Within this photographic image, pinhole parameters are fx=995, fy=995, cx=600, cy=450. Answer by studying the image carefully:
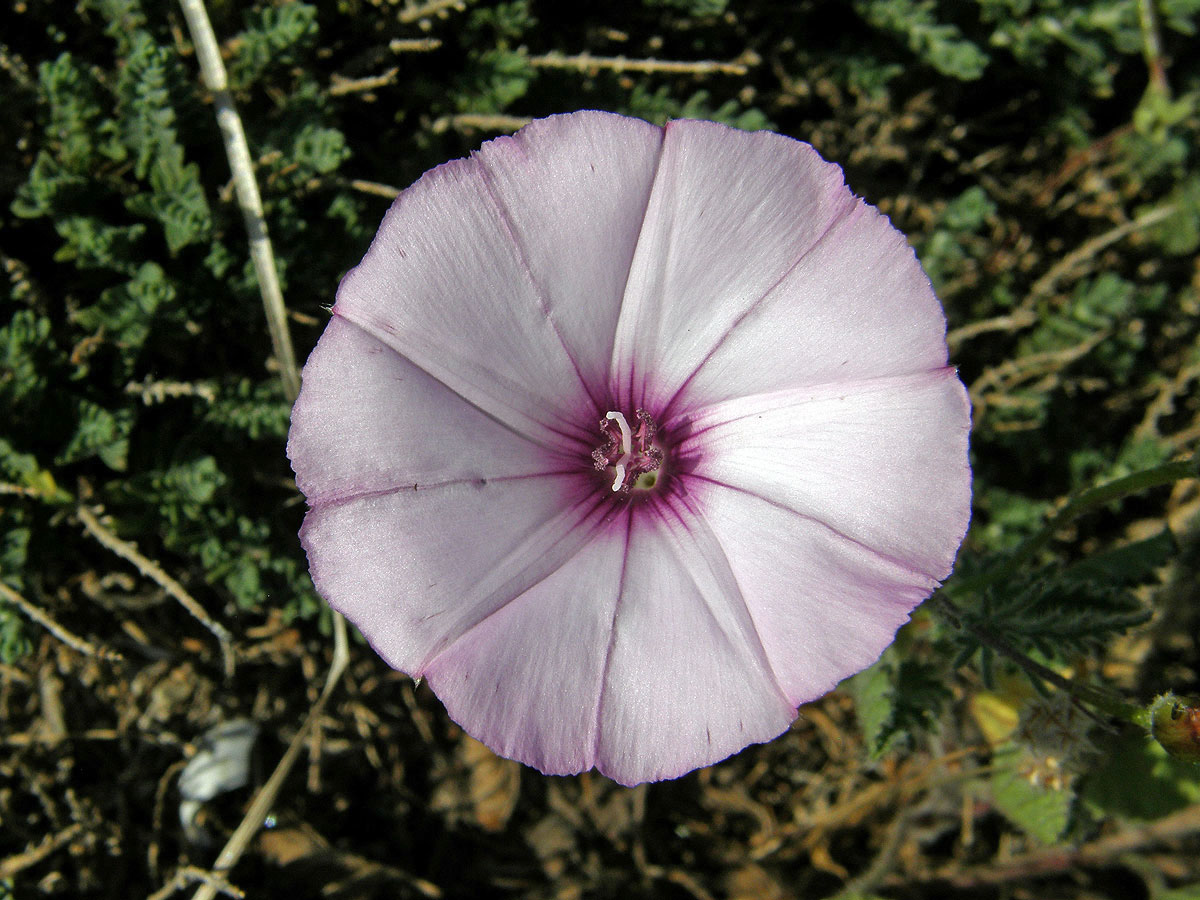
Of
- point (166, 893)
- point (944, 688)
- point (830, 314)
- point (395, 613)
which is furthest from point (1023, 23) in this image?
point (166, 893)

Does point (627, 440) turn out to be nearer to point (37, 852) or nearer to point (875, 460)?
point (875, 460)

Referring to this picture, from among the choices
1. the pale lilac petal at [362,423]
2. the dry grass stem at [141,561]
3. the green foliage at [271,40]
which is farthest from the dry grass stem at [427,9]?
the dry grass stem at [141,561]

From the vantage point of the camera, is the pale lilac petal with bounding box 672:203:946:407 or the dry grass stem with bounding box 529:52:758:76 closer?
the pale lilac petal with bounding box 672:203:946:407

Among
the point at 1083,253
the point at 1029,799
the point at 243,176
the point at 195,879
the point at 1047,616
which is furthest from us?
the point at 1083,253

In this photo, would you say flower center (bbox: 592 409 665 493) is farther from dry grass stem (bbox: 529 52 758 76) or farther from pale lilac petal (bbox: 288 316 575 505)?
dry grass stem (bbox: 529 52 758 76)

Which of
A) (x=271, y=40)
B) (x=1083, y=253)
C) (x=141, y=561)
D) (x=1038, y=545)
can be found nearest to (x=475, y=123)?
(x=271, y=40)

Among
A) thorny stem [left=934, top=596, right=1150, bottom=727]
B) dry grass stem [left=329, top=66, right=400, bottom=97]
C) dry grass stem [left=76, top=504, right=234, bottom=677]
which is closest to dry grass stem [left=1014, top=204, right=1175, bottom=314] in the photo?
thorny stem [left=934, top=596, right=1150, bottom=727]

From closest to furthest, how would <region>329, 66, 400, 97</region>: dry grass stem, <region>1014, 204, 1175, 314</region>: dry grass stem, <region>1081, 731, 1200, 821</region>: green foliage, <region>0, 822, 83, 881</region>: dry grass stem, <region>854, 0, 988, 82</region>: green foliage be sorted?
1. <region>329, 66, 400, 97</region>: dry grass stem
2. <region>0, 822, 83, 881</region>: dry grass stem
3. <region>1081, 731, 1200, 821</region>: green foliage
4. <region>854, 0, 988, 82</region>: green foliage
5. <region>1014, 204, 1175, 314</region>: dry grass stem
